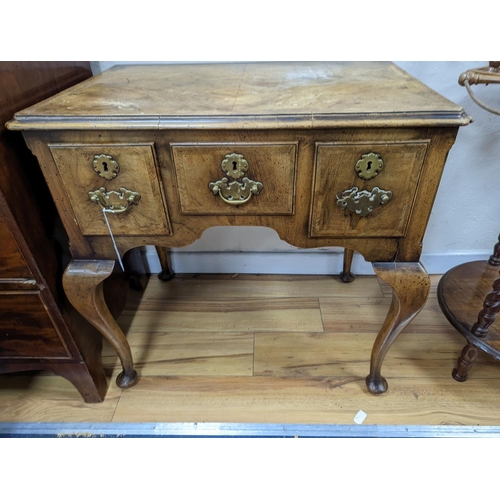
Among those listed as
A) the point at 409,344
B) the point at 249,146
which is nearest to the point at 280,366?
the point at 409,344

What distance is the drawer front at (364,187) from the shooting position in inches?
25.8

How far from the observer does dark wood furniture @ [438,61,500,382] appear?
790 millimetres

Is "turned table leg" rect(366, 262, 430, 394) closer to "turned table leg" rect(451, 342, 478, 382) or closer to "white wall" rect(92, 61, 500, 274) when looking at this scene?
"turned table leg" rect(451, 342, 478, 382)

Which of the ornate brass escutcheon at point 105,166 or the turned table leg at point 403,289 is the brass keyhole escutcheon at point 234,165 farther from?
the turned table leg at point 403,289

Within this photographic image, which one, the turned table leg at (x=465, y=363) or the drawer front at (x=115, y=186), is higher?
the drawer front at (x=115, y=186)

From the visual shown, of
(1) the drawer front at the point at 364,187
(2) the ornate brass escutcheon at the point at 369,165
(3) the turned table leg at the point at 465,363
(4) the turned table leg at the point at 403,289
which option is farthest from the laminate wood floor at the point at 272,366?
(2) the ornate brass escutcheon at the point at 369,165

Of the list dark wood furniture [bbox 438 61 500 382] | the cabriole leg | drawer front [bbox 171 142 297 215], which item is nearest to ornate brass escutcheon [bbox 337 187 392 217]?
drawer front [bbox 171 142 297 215]

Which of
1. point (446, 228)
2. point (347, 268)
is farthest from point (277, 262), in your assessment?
point (446, 228)

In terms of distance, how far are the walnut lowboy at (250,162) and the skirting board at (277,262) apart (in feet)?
2.01

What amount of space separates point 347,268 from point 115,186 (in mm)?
960

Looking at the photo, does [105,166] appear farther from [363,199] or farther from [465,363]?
[465,363]

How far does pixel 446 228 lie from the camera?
52.9 inches

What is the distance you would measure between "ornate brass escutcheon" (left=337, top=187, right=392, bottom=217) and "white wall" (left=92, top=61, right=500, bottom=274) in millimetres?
593

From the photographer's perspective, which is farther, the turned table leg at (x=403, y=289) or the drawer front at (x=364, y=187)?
the turned table leg at (x=403, y=289)
